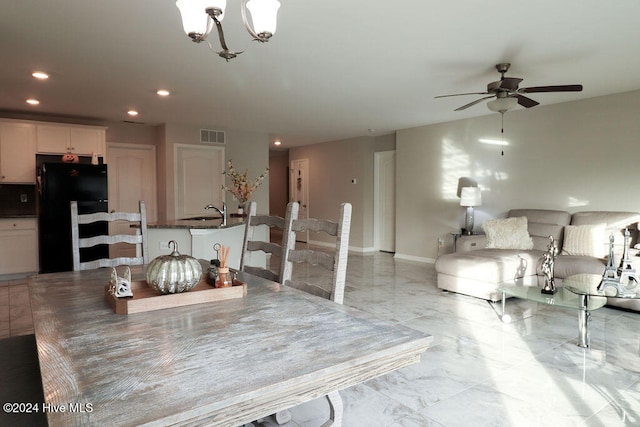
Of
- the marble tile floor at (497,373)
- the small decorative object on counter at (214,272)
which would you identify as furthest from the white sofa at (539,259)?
the small decorative object on counter at (214,272)

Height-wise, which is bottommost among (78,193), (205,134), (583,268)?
(583,268)

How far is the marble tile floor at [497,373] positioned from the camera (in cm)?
211

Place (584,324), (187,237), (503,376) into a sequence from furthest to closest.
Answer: (187,237), (584,324), (503,376)

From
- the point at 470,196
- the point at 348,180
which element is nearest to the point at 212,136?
the point at 348,180

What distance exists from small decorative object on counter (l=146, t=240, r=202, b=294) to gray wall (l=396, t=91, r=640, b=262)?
5329 mm

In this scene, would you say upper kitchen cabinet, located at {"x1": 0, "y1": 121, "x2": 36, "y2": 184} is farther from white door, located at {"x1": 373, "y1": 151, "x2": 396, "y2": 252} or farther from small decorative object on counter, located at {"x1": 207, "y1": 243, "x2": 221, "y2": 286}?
white door, located at {"x1": 373, "y1": 151, "x2": 396, "y2": 252}

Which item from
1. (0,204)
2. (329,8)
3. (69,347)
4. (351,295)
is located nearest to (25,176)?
(0,204)

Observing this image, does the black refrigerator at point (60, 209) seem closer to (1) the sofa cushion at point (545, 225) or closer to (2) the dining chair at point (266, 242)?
(2) the dining chair at point (266, 242)

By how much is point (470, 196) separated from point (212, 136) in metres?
4.57

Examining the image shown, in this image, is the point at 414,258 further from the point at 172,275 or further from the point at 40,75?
the point at 172,275

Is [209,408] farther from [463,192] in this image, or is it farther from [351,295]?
[463,192]

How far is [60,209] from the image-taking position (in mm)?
5512

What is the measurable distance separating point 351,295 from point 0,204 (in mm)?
5332

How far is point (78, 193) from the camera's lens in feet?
18.5
